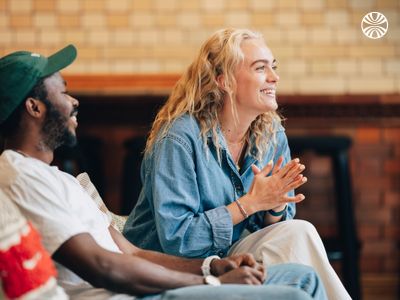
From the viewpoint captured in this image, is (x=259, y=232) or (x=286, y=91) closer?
(x=259, y=232)

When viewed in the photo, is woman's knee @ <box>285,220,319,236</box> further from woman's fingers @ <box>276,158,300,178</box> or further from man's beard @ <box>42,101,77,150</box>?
man's beard @ <box>42,101,77,150</box>

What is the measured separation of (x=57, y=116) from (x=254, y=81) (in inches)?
34.9

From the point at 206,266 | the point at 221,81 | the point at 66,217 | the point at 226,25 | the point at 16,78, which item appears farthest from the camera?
the point at 226,25

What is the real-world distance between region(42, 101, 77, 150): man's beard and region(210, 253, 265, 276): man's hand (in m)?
0.52

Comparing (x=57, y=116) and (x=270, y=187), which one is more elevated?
(x=57, y=116)

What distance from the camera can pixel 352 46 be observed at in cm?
461

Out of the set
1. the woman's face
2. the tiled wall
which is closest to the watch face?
the woman's face

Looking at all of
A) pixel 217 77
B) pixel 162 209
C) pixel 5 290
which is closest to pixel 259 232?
pixel 162 209

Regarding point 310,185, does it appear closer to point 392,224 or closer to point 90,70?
point 392,224

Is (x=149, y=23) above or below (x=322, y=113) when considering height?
above

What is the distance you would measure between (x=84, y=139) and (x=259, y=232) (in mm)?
1912

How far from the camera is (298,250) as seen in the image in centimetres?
250

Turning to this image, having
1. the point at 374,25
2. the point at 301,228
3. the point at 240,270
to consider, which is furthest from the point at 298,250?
A: the point at 374,25

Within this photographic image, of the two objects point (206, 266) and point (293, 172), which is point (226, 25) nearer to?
point (293, 172)
